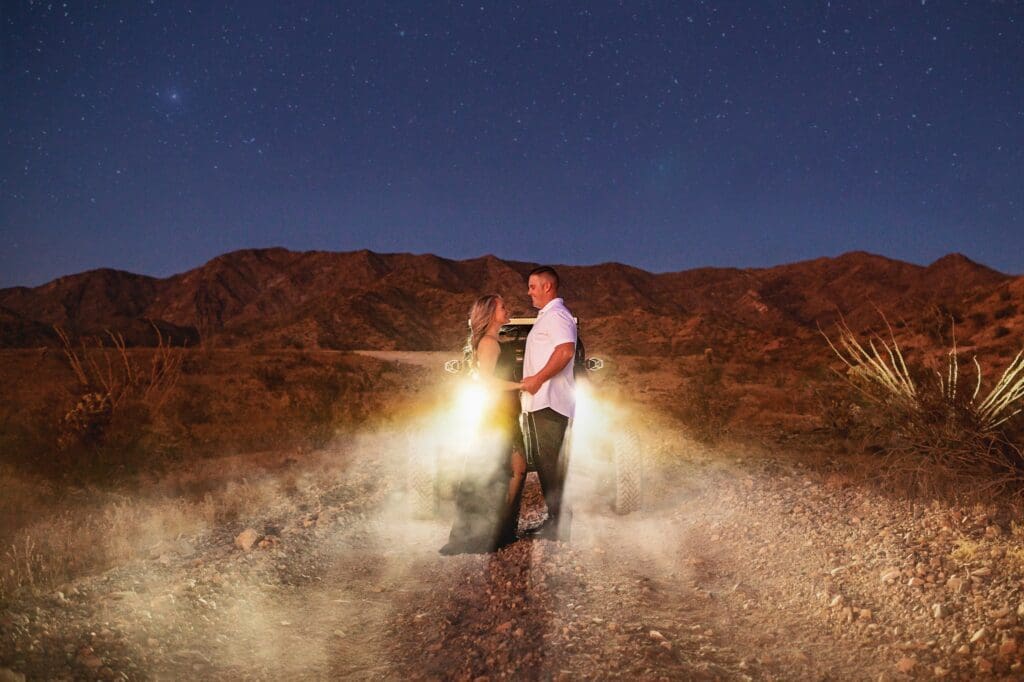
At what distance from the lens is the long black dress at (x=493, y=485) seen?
16.4ft

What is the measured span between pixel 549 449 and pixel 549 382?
0.53 m

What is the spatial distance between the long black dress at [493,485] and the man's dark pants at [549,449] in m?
0.14

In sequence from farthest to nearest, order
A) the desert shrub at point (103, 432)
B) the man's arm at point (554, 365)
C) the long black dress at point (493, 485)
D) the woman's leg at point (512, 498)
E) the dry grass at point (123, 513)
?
the desert shrub at point (103, 432) → the woman's leg at point (512, 498) → the long black dress at point (493, 485) → the dry grass at point (123, 513) → the man's arm at point (554, 365)

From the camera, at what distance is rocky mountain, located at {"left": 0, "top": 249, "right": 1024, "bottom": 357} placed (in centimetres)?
3709

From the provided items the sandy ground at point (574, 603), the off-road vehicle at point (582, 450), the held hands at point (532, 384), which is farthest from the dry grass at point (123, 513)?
the held hands at point (532, 384)

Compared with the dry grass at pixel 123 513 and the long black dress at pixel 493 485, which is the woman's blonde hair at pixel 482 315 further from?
the dry grass at pixel 123 513

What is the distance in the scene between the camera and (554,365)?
4.63 meters

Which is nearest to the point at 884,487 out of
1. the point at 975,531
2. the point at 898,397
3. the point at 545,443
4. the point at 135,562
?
the point at 898,397

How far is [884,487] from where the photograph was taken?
6.36m

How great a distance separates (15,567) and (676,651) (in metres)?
4.59

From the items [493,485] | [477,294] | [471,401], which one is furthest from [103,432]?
[477,294]

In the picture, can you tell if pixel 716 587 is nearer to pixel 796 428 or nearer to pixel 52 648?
pixel 52 648

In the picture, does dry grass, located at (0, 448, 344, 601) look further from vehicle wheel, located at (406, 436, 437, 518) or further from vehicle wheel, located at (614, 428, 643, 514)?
vehicle wheel, located at (614, 428, 643, 514)

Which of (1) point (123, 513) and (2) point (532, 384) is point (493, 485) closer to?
(2) point (532, 384)
